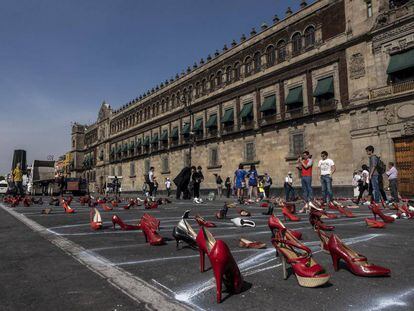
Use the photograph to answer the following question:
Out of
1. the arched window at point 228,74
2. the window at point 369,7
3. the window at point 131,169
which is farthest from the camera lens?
the window at point 131,169

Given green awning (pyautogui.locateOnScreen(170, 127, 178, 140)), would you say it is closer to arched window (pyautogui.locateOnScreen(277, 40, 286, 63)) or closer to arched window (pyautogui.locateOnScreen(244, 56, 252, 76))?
arched window (pyautogui.locateOnScreen(244, 56, 252, 76))

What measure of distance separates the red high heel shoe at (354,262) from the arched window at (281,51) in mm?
25659

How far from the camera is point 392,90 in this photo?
771 inches

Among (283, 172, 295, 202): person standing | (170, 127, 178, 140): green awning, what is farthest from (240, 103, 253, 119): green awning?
(283, 172, 295, 202): person standing

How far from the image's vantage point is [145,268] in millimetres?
3318

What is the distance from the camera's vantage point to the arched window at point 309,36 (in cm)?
2483

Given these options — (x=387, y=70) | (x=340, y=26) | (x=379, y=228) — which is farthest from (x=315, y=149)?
(x=379, y=228)

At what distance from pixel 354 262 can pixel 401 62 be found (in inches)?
785

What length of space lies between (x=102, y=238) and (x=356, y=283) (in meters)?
3.77

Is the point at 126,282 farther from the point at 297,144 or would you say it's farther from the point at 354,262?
the point at 297,144

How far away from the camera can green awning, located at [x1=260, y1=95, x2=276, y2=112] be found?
2728 cm

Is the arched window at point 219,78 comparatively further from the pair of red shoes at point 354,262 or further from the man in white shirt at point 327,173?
the pair of red shoes at point 354,262

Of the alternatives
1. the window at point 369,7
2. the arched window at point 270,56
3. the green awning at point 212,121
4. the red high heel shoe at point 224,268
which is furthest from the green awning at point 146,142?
the red high heel shoe at point 224,268

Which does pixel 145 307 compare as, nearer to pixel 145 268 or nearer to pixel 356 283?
pixel 145 268
